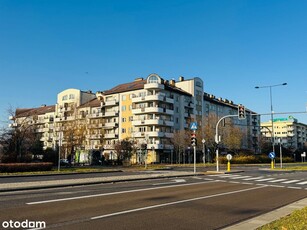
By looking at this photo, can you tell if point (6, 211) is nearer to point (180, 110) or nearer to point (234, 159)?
point (234, 159)

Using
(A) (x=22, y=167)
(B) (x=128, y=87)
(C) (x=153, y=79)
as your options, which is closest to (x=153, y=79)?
(C) (x=153, y=79)

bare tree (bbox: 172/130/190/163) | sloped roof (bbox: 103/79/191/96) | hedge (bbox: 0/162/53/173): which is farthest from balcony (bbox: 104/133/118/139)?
hedge (bbox: 0/162/53/173)

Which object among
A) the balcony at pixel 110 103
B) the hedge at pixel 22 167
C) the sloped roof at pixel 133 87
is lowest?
the hedge at pixel 22 167

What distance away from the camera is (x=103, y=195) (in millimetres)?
13633

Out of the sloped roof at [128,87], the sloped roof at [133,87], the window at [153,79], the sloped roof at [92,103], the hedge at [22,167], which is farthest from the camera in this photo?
the sloped roof at [92,103]

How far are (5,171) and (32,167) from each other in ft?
8.37

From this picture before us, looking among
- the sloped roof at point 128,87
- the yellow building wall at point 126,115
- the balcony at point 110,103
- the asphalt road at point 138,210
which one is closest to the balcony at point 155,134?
the yellow building wall at point 126,115

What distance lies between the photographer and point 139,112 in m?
78.2

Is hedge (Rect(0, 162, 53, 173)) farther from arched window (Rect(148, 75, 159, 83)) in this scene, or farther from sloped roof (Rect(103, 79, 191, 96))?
sloped roof (Rect(103, 79, 191, 96))

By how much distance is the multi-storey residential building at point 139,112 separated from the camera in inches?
2990

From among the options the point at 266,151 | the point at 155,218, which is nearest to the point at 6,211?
the point at 155,218

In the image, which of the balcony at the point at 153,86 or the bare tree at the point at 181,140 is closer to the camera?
the bare tree at the point at 181,140

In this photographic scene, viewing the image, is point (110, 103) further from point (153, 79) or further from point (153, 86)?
point (153, 86)

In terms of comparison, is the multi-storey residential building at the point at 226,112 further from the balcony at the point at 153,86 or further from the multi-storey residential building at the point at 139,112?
the balcony at the point at 153,86
